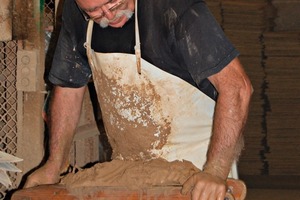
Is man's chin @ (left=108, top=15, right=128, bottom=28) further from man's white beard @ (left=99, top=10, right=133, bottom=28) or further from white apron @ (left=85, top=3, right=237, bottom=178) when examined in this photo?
white apron @ (left=85, top=3, right=237, bottom=178)

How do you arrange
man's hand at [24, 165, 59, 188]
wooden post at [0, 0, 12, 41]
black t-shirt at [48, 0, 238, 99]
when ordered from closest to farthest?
black t-shirt at [48, 0, 238, 99]
man's hand at [24, 165, 59, 188]
wooden post at [0, 0, 12, 41]

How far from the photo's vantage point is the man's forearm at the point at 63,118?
4.04 m

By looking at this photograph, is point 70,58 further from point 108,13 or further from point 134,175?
point 134,175

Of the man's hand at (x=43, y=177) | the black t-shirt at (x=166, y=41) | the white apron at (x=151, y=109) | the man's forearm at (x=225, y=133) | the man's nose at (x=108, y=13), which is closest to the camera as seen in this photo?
the man's forearm at (x=225, y=133)

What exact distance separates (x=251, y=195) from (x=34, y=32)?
527 cm

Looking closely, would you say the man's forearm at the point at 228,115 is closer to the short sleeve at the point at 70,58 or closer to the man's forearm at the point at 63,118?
Answer: the short sleeve at the point at 70,58

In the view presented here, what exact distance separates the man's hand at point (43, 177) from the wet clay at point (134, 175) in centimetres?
47

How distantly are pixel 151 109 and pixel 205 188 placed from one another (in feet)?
2.65

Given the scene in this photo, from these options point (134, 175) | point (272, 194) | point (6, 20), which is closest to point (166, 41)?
point (134, 175)

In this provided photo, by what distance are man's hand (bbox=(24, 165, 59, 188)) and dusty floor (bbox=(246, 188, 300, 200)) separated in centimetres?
570

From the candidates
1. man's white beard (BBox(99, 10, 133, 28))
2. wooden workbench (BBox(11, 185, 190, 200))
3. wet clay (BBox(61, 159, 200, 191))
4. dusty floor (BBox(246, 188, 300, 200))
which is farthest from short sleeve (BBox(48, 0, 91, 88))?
dusty floor (BBox(246, 188, 300, 200))

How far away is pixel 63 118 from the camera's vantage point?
4102mm

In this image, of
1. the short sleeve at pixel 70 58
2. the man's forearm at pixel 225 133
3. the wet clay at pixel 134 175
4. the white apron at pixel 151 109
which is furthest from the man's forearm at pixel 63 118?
the man's forearm at pixel 225 133

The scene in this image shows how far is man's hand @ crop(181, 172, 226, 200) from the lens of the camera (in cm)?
297
